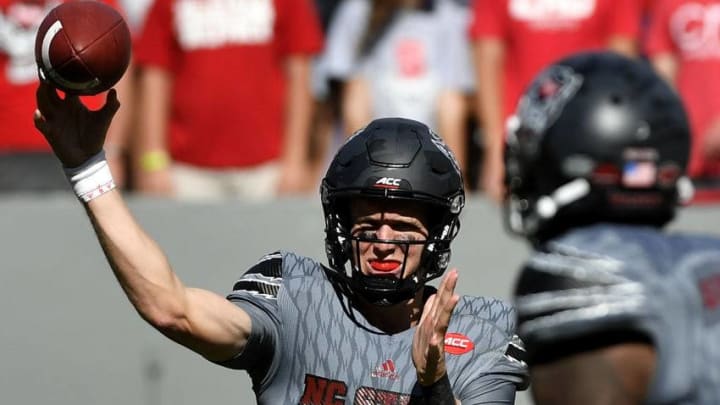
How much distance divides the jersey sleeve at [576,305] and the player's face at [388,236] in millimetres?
976

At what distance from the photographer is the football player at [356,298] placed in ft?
10.7

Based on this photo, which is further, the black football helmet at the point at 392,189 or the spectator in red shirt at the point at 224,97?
the spectator in red shirt at the point at 224,97

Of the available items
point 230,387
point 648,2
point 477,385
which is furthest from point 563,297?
point 648,2

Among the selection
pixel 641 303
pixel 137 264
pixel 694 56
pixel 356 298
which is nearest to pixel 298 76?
pixel 694 56

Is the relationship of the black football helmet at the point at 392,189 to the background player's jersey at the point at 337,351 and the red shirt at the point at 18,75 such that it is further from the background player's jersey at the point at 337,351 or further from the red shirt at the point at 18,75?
the red shirt at the point at 18,75

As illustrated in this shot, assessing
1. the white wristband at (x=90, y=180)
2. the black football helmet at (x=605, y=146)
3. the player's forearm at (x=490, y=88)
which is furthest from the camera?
the player's forearm at (x=490, y=88)

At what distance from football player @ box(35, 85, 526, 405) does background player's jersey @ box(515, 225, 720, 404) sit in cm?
66

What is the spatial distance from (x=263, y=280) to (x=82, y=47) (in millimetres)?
779

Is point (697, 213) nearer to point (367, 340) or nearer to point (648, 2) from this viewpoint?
point (648, 2)

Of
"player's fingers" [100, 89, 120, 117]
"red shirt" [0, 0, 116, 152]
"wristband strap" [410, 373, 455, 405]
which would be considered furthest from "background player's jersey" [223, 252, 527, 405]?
"red shirt" [0, 0, 116, 152]

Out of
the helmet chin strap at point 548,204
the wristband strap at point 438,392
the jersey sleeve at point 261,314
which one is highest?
the helmet chin strap at point 548,204

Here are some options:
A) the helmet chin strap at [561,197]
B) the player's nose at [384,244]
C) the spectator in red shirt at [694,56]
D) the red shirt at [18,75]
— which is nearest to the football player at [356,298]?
the player's nose at [384,244]

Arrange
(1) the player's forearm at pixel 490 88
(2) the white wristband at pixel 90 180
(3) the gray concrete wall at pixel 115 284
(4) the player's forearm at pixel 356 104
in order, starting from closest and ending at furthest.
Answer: (2) the white wristband at pixel 90 180, (3) the gray concrete wall at pixel 115 284, (1) the player's forearm at pixel 490 88, (4) the player's forearm at pixel 356 104

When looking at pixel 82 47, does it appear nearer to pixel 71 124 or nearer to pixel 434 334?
pixel 71 124
